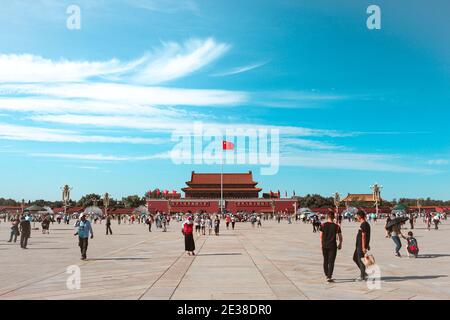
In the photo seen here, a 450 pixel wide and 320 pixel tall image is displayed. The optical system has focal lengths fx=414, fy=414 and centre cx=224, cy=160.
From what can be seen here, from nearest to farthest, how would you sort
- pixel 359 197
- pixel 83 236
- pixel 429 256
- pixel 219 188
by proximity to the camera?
1. pixel 83 236
2. pixel 429 256
3. pixel 219 188
4. pixel 359 197

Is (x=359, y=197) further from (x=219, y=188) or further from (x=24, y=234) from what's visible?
(x=24, y=234)

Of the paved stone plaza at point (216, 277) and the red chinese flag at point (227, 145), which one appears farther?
the red chinese flag at point (227, 145)

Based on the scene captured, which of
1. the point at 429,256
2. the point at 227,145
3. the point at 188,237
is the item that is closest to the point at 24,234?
the point at 188,237

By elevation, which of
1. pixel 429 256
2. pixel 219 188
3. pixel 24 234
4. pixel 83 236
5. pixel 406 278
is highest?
pixel 219 188

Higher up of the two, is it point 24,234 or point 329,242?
point 329,242

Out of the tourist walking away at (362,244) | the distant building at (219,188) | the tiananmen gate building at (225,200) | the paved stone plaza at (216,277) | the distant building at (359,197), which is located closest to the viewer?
the paved stone plaza at (216,277)

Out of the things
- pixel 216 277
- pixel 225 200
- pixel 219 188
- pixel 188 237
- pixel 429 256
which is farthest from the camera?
pixel 219 188

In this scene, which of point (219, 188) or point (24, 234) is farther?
point (219, 188)

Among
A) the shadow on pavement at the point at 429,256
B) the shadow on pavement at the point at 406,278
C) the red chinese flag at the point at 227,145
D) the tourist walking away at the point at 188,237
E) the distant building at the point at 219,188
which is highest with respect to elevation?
the red chinese flag at the point at 227,145

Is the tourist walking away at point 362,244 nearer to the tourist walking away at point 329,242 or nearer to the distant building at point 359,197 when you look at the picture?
the tourist walking away at point 329,242

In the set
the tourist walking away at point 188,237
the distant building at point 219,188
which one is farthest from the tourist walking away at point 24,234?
the distant building at point 219,188
